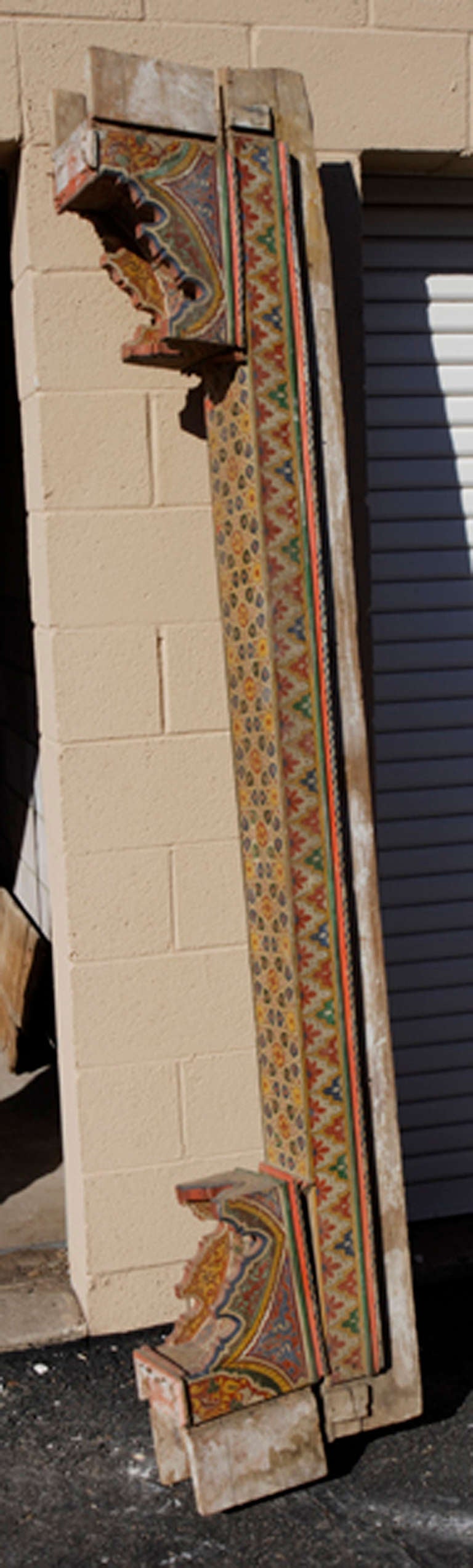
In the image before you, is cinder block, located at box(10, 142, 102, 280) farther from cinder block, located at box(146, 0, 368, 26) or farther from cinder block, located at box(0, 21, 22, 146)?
cinder block, located at box(146, 0, 368, 26)

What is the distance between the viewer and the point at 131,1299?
390cm

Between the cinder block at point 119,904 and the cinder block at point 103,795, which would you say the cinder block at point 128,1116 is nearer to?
the cinder block at point 119,904

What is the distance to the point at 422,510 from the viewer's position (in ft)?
13.8

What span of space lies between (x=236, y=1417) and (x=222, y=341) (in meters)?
2.11

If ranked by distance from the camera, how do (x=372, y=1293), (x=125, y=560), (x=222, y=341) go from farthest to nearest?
(x=125, y=560), (x=372, y=1293), (x=222, y=341)

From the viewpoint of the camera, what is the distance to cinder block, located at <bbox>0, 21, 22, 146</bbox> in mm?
3551

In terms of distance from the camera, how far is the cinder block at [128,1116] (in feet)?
12.5

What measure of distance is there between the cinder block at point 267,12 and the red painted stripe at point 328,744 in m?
0.64

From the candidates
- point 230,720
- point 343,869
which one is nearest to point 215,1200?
point 343,869

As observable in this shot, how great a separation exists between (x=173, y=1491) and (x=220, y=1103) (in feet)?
2.94

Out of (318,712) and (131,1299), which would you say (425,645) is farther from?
(131,1299)

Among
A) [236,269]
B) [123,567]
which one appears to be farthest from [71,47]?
[123,567]

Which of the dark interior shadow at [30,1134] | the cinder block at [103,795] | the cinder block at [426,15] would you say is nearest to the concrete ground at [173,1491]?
the dark interior shadow at [30,1134]

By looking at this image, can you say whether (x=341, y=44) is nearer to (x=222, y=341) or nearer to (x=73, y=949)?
(x=222, y=341)
